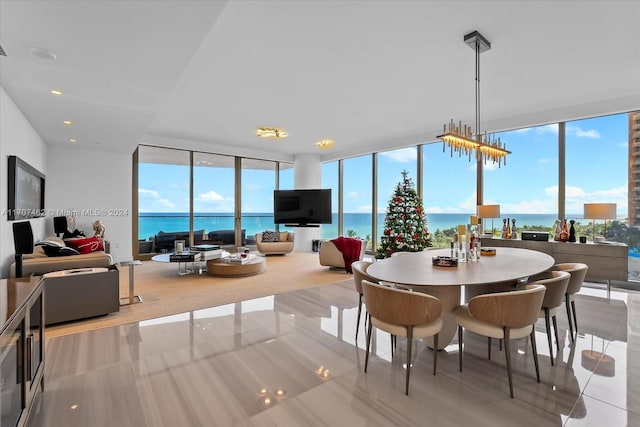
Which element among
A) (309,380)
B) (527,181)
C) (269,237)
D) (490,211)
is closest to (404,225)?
(490,211)

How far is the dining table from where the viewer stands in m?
2.25

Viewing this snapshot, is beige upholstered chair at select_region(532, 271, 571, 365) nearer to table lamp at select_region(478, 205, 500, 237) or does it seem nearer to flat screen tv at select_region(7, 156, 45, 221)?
table lamp at select_region(478, 205, 500, 237)

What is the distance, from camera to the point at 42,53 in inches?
108

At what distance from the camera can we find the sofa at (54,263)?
384 centimetres

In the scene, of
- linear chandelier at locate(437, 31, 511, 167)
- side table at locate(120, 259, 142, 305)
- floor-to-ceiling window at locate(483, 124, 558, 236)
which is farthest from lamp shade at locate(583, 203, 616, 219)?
side table at locate(120, 259, 142, 305)

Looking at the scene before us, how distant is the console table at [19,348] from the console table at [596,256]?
20.2ft

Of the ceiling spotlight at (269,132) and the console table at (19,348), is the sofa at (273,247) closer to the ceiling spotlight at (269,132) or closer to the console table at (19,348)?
the ceiling spotlight at (269,132)

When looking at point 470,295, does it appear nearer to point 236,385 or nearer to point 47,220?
point 236,385

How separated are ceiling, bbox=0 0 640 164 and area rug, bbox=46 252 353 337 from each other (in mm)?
2573

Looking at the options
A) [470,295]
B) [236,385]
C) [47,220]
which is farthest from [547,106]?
[47,220]

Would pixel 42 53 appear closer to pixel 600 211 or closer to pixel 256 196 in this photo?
pixel 600 211

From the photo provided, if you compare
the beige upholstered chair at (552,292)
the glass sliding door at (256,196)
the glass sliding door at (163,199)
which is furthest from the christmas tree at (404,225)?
the glass sliding door at (163,199)

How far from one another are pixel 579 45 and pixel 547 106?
2255 millimetres

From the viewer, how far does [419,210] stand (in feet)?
21.5
